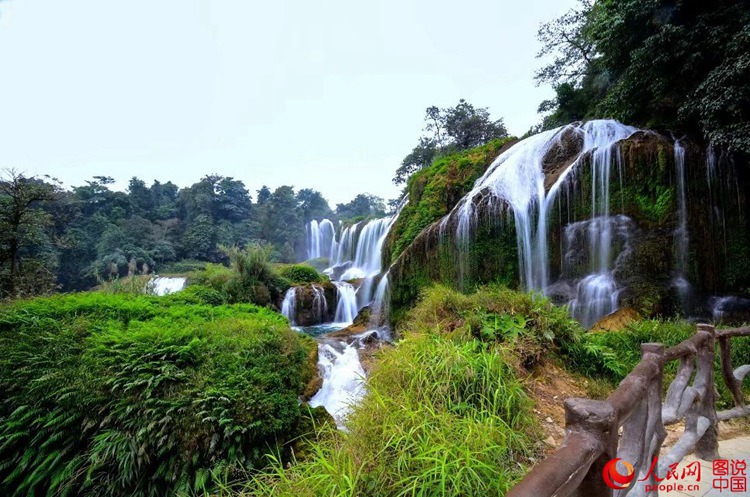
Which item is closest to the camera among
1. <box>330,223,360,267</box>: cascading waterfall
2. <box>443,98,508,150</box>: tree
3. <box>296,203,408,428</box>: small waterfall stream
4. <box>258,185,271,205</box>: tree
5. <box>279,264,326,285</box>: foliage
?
<box>296,203,408,428</box>: small waterfall stream

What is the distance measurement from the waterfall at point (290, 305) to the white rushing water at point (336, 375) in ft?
19.0

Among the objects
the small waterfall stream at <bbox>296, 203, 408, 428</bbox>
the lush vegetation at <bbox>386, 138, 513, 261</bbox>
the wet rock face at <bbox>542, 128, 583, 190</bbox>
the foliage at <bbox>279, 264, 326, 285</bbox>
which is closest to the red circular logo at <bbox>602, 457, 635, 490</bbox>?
the small waterfall stream at <bbox>296, 203, 408, 428</bbox>

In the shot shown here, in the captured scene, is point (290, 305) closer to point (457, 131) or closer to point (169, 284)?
point (169, 284)

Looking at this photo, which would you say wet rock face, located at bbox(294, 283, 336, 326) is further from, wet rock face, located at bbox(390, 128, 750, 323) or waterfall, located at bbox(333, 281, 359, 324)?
wet rock face, located at bbox(390, 128, 750, 323)

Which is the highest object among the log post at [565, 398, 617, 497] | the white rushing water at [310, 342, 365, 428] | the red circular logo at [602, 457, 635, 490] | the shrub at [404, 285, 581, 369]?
the log post at [565, 398, 617, 497]

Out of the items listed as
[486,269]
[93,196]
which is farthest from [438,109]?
[93,196]

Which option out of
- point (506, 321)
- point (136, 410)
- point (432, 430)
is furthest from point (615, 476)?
point (136, 410)

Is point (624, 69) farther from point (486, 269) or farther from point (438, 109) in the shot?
point (438, 109)

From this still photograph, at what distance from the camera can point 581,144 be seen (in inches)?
352

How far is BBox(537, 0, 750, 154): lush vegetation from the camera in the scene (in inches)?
241

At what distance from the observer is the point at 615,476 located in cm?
88

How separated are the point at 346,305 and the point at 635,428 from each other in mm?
14005

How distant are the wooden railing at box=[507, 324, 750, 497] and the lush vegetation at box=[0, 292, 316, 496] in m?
2.49

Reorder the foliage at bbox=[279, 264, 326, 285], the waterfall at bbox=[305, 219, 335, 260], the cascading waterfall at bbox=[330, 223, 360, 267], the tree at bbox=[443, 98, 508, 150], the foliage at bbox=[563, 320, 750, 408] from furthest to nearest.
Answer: the waterfall at bbox=[305, 219, 335, 260], the cascading waterfall at bbox=[330, 223, 360, 267], the tree at bbox=[443, 98, 508, 150], the foliage at bbox=[279, 264, 326, 285], the foliage at bbox=[563, 320, 750, 408]
